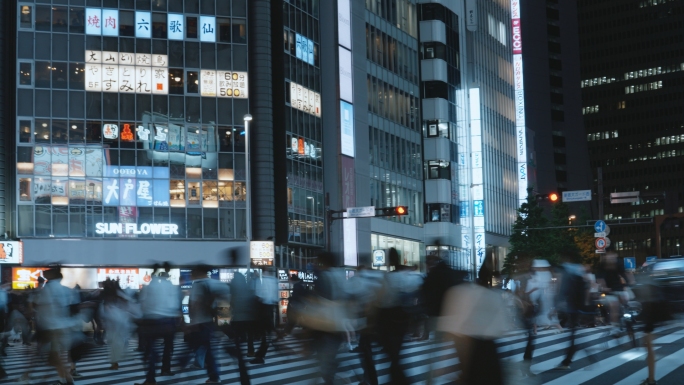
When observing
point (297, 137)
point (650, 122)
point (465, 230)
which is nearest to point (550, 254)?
point (465, 230)

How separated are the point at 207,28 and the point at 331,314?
43081 millimetres

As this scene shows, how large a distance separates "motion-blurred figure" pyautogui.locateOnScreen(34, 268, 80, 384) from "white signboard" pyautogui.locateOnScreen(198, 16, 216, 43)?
1565 inches

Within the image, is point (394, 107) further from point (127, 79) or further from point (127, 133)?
point (127, 133)

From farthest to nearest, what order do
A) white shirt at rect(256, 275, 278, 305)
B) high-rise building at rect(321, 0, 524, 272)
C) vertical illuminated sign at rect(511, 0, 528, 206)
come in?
1. vertical illuminated sign at rect(511, 0, 528, 206)
2. high-rise building at rect(321, 0, 524, 272)
3. white shirt at rect(256, 275, 278, 305)

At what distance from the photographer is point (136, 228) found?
4956 centimetres

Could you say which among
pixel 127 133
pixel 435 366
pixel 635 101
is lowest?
pixel 435 366

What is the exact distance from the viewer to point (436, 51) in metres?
72.6

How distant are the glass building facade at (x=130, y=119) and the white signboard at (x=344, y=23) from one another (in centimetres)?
794

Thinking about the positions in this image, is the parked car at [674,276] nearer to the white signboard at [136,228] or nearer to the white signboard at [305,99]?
the white signboard at [136,228]

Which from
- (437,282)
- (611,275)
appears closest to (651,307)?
(437,282)

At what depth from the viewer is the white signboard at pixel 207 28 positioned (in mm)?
51906

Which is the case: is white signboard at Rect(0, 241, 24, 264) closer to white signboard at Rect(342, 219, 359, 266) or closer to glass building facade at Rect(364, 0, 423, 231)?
white signboard at Rect(342, 219, 359, 266)

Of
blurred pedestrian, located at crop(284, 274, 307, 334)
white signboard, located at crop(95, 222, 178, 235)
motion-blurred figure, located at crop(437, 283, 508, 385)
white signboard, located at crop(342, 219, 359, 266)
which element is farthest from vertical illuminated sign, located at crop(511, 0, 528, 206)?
motion-blurred figure, located at crop(437, 283, 508, 385)

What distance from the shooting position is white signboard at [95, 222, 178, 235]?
1929 inches
